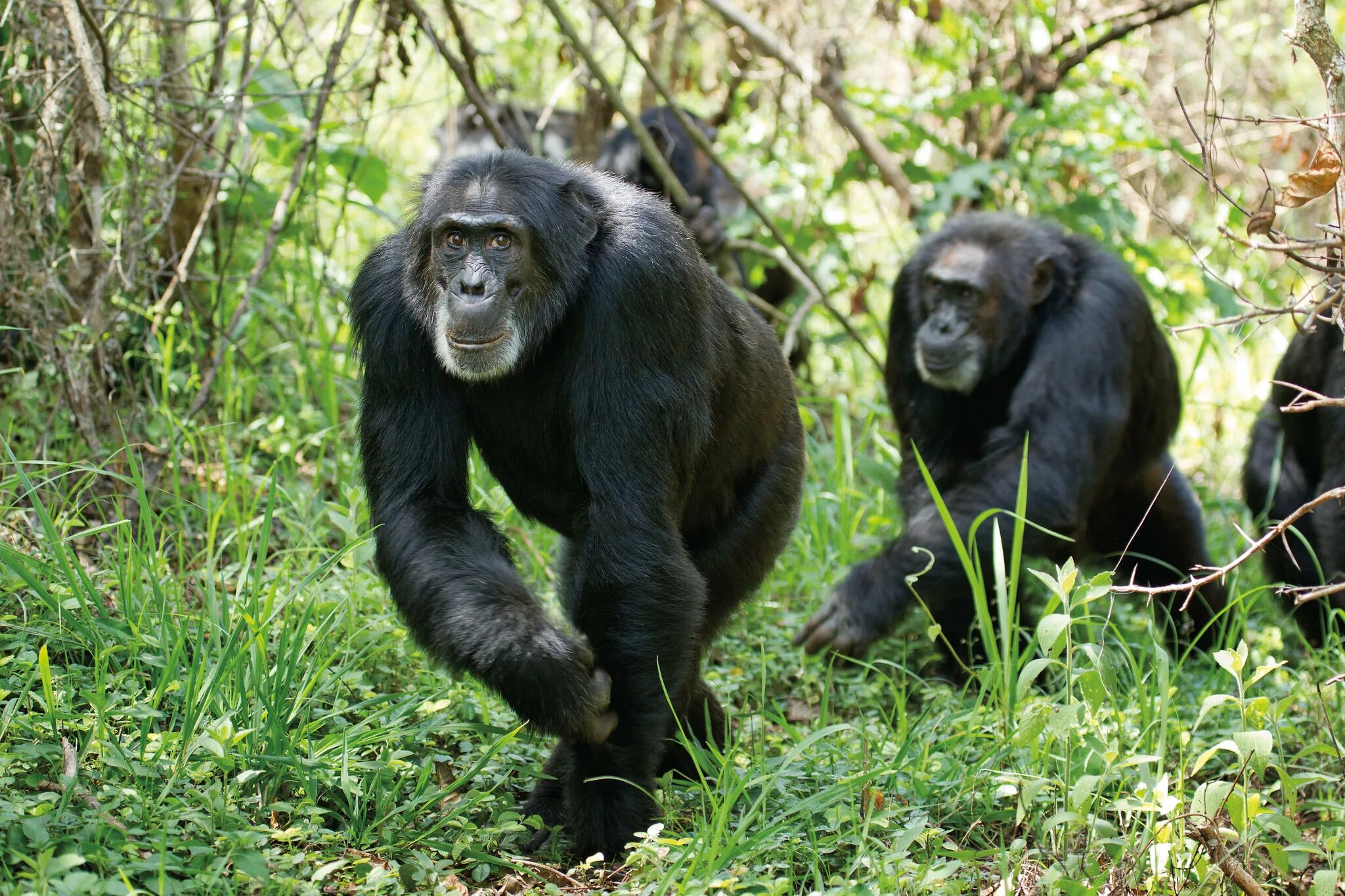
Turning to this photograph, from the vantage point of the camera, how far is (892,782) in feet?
13.3

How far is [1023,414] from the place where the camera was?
19.6 feet

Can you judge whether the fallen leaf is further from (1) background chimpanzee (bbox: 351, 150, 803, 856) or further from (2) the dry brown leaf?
(2) the dry brown leaf

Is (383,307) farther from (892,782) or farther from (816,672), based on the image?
(816,672)

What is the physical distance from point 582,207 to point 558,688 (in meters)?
1.47

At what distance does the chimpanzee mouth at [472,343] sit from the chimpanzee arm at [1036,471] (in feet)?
7.40

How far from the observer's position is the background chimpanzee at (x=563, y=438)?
363 centimetres

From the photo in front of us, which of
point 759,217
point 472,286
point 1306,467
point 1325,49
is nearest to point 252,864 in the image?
point 472,286

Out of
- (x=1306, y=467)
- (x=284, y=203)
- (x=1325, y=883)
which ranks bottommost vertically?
(x=1325, y=883)

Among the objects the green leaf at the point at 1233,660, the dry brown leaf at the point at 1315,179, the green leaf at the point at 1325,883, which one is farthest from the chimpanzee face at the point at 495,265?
the green leaf at the point at 1325,883

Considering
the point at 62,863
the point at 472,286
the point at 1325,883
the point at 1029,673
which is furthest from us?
the point at 472,286

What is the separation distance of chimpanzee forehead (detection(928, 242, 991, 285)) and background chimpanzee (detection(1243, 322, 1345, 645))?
144cm

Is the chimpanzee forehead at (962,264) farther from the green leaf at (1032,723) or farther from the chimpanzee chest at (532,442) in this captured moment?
the green leaf at (1032,723)

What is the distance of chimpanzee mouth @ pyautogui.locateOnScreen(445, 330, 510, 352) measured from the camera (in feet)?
12.4

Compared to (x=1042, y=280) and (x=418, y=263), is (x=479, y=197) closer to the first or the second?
(x=418, y=263)
